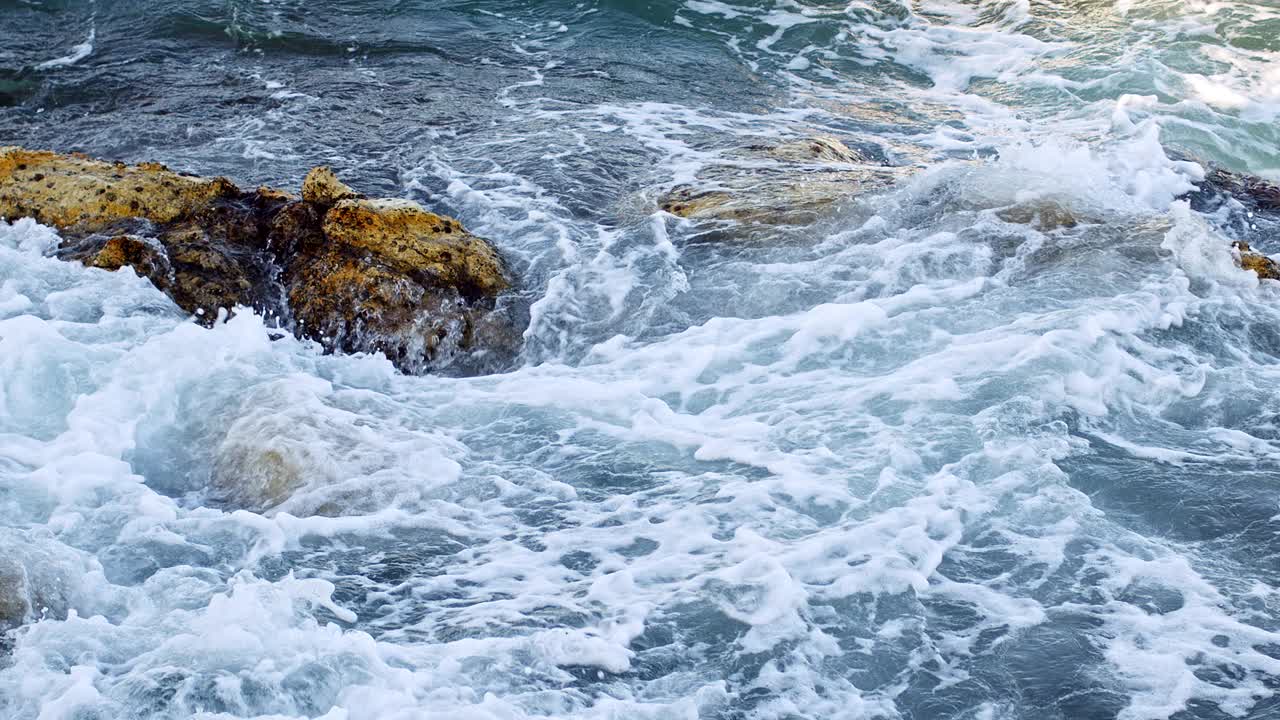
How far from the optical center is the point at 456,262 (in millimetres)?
7262

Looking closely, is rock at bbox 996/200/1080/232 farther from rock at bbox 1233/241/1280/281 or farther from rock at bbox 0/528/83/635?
rock at bbox 0/528/83/635

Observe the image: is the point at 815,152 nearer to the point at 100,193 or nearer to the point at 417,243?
the point at 417,243

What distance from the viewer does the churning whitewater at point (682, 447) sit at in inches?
168

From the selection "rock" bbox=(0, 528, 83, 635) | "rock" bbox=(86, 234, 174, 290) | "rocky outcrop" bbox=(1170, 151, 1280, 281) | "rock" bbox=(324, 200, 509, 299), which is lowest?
"rock" bbox=(0, 528, 83, 635)

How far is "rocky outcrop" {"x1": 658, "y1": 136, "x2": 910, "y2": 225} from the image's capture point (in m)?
7.87

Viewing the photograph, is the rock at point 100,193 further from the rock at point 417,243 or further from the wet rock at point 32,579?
the wet rock at point 32,579

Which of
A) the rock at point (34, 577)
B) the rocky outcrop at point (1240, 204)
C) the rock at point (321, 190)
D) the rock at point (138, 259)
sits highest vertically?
the rocky outcrop at point (1240, 204)

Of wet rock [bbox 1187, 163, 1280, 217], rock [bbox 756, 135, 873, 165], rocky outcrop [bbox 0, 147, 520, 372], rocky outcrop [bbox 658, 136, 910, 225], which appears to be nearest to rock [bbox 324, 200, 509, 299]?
rocky outcrop [bbox 0, 147, 520, 372]

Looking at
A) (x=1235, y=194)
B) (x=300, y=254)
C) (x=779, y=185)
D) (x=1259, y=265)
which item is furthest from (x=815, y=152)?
(x=300, y=254)

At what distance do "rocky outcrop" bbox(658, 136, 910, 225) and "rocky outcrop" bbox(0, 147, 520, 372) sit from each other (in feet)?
5.16

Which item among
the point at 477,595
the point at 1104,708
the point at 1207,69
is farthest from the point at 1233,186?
the point at 477,595

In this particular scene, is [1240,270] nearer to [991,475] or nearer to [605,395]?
[991,475]

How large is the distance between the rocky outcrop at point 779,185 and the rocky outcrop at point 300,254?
61.9 inches

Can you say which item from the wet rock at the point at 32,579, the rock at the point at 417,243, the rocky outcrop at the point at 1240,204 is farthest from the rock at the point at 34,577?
the rocky outcrop at the point at 1240,204
